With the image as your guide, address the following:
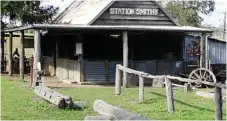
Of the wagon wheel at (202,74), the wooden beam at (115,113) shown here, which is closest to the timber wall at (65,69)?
the wagon wheel at (202,74)

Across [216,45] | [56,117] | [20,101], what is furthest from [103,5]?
[56,117]

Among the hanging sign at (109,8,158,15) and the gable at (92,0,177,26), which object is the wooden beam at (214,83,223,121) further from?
the hanging sign at (109,8,158,15)

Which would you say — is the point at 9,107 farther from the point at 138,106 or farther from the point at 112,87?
the point at 112,87

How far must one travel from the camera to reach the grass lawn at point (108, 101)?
37.7 ft

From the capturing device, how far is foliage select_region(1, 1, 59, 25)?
2527 cm

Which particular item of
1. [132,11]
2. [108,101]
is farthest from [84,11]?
[108,101]

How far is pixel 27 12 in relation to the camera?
27.9 metres

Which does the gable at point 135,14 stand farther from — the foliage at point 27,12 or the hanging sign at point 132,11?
the foliage at point 27,12

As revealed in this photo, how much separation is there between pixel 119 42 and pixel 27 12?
7.30 meters

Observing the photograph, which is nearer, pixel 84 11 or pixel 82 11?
pixel 84 11

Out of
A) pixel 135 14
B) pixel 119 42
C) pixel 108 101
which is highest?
pixel 135 14

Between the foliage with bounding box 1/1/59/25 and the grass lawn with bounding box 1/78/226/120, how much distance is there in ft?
25.6

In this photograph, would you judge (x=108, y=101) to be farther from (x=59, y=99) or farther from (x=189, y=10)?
(x=189, y=10)

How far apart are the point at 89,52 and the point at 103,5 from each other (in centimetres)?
237
